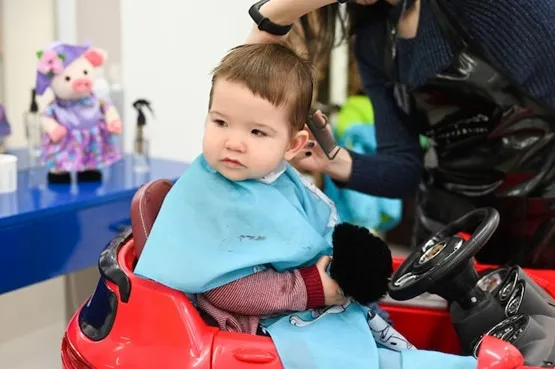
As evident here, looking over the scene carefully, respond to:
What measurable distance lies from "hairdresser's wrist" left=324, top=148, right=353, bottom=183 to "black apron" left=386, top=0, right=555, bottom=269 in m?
0.16

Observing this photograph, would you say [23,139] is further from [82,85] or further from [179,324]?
[179,324]

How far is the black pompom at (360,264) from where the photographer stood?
917 mm

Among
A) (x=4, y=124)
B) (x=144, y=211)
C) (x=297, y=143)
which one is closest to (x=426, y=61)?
(x=297, y=143)

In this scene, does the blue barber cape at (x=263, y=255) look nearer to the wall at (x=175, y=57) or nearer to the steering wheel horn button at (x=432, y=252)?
the steering wheel horn button at (x=432, y=252)

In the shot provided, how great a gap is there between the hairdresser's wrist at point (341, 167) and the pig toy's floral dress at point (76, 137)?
0.64m

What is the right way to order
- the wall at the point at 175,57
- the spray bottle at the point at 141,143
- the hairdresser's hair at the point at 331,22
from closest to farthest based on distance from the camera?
the hairdresser's hair at the point at 331,22, the spray bottle at the point at 141,143, the wall at the point at 175,57

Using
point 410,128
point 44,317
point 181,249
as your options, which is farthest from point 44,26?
point 181,249

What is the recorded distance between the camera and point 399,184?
1419 millimetres

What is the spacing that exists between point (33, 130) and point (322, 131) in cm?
91

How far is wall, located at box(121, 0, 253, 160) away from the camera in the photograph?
203 centimetres

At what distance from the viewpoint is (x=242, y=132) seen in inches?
37.6

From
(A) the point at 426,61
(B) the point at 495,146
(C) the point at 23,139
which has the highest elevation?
(A) the point at 426,61

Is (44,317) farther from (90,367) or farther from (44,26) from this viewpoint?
(90,367)

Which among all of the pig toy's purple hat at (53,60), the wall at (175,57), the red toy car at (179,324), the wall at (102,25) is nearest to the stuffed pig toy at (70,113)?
the pig toy's purple hat at (53,60)
